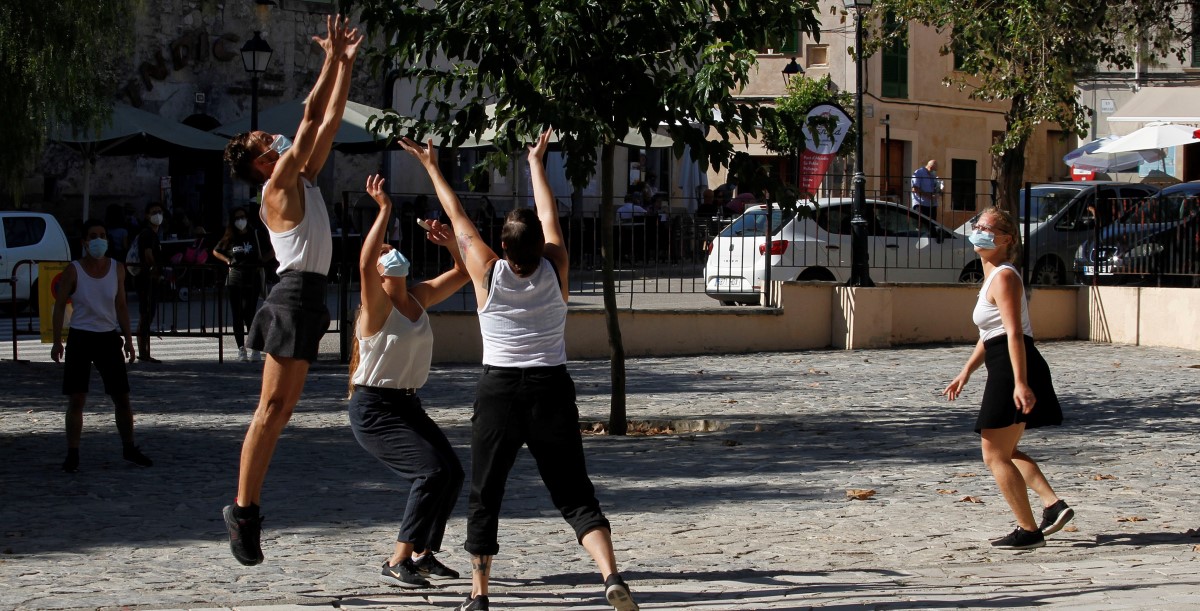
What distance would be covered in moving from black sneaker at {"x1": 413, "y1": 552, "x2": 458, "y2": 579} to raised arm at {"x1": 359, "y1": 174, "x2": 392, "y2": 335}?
101 cm

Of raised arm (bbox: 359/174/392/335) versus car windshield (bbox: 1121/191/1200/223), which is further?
car windshield (bbox: 1121/191/1200/223)

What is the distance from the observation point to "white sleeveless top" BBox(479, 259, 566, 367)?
19.9 ft

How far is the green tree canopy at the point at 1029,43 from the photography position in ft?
62.8

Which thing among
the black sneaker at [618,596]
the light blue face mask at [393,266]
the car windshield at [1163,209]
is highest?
the car windshield at [1163,209]

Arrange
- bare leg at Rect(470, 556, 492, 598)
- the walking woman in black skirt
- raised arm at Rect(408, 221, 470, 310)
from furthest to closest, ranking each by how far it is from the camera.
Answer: the walking woman in black skirt < raised arm at Rect(408, 221, 470, 310) < bare leg at Rect(470, 556, 492, 598)

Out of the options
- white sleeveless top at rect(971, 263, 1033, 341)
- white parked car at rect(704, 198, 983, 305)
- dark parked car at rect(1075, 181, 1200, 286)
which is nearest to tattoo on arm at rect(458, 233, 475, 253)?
white sleeveless top at rect(971, 263, 1033, 341)

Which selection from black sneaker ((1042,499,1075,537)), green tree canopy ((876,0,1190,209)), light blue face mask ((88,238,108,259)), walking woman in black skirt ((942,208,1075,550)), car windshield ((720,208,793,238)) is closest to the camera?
walking woman in black skirt ((942,208,1075,550))

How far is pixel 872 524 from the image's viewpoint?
8102 millimetres

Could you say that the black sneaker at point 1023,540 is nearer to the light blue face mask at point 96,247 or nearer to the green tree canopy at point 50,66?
the light blue face mask at point 96,247

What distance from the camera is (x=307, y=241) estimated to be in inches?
242

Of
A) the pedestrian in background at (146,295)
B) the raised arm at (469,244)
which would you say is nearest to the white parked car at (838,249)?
the pedestrian in background at (146,295)

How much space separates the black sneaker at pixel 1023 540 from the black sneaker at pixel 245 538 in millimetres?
3602

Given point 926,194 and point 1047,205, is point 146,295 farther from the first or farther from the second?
point 1047,205

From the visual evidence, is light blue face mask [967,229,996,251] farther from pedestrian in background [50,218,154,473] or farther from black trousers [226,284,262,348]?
black trousers [226,284,262,348]
